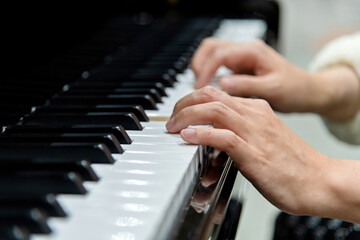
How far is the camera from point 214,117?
70cm

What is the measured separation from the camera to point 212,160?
740 millimetres

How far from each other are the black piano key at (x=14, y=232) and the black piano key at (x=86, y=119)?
0.32 m

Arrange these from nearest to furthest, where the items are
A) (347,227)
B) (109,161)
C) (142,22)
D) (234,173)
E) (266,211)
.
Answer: (109,161)
(234,173)
(347,227)
(142,22)
(266,211)

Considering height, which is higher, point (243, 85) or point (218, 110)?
point (218, 110)

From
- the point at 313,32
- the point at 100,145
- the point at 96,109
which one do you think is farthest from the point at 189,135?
the point at 313,32

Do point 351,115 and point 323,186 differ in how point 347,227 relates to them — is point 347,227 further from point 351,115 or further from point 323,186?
point 351,115

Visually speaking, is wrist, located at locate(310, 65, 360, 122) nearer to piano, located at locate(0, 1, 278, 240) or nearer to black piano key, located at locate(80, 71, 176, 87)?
piano, located at locate(0, 1, 278, 240)

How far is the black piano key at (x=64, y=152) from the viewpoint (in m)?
0.62

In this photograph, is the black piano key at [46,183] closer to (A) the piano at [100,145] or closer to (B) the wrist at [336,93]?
(A) the piano at [100,145]

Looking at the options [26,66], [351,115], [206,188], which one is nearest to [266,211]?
[351,115]

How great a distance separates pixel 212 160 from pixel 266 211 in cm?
133

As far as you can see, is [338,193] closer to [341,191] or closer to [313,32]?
[341,191]

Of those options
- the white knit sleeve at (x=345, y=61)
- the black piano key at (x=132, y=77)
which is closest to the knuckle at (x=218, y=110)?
the black piano key at (x=132, y=77)

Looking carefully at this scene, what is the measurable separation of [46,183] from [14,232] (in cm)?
10
